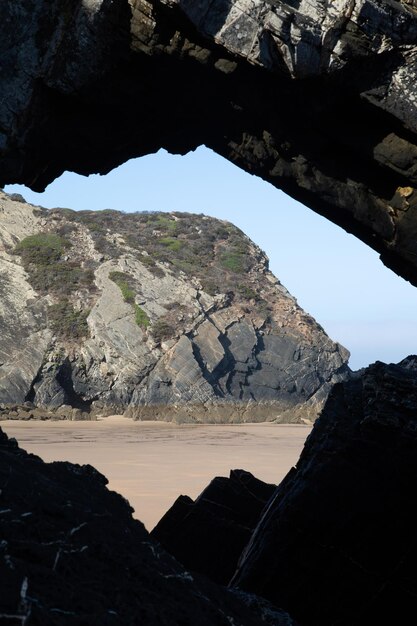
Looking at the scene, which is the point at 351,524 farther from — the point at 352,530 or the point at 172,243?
the point at 172,243

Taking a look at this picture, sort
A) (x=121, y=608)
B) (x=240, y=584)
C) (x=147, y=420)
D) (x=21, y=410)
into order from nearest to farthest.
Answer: (x=121, y=608) → (x=240, y=584) → (x=21, y=410) → (x=147, y=420)

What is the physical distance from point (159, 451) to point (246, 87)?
50.4ft

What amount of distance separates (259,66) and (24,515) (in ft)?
21.0

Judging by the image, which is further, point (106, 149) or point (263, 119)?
point (106, 149)

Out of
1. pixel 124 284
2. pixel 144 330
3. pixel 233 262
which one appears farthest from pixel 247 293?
pixel 144 330

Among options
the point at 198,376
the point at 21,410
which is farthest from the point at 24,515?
the point at 198,376

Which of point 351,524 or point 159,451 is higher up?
point 351,524

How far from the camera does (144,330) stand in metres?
42.1

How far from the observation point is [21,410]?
114ft

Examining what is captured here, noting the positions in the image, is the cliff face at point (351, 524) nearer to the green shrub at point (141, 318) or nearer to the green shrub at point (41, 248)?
the green shrub at point (141, 318)

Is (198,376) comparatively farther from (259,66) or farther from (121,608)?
(121,608)

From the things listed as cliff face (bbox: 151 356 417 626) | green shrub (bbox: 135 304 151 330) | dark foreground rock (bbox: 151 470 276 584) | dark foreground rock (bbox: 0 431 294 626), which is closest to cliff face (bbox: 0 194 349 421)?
green shrub (bbox: 135 304 151 330)

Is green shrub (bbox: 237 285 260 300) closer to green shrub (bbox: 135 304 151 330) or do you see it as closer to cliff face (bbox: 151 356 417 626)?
green shrub (bbox: 135 304 151 330)

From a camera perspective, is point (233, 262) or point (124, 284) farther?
point (233, 262)
